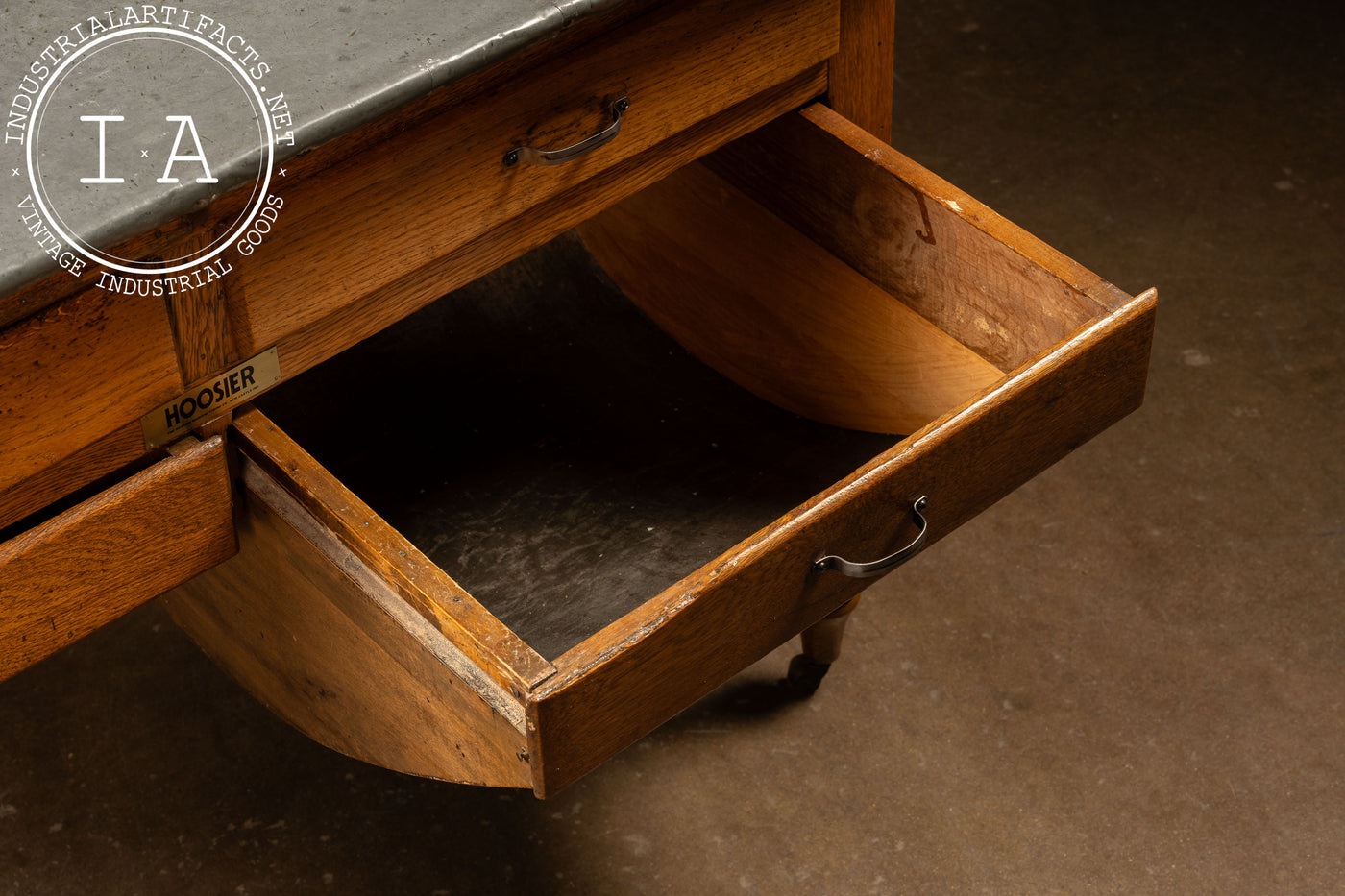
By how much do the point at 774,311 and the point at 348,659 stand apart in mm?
484

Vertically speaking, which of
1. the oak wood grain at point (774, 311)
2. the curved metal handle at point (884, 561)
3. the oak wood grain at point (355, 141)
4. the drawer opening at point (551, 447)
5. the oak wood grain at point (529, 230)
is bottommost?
the drawer opening at point (551, 447)

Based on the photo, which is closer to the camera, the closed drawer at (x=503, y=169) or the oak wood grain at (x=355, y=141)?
the oak wood grain at (x=355, y=141)

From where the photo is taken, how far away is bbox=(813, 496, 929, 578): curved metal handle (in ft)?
3.01

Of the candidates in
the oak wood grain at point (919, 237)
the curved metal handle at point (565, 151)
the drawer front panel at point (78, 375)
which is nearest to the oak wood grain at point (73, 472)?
the drawer front panel at point (78, 375)

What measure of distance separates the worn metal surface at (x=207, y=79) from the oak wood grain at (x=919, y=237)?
0.27 m

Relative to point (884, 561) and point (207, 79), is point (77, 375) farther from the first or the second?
point (884, 561)

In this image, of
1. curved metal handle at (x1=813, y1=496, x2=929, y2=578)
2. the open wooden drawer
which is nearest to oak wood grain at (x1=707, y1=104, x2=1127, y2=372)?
the open wooden drawer

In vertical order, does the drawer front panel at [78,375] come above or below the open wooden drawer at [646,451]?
above

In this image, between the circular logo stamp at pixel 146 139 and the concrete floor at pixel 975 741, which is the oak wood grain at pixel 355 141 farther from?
the concrete floor at pixel 975 741

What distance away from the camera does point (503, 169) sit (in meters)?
0.99

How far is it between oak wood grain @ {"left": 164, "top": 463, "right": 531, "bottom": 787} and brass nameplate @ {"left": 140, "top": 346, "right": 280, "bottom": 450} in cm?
4

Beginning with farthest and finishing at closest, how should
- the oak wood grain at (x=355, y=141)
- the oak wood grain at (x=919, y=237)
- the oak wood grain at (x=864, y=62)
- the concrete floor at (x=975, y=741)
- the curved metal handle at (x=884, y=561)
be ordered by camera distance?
the concrete floor at (x=975, y=741)
the oak wood grain at (x=864, y=62)
the oak wood grain at (x=919, y=237)
the curved metal handle at (x=884, y=561)
the oak wood grain at (x=355, y=141)

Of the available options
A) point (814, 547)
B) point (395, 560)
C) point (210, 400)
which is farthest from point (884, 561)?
point (210, 400)

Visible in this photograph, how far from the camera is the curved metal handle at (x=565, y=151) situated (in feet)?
3.25
